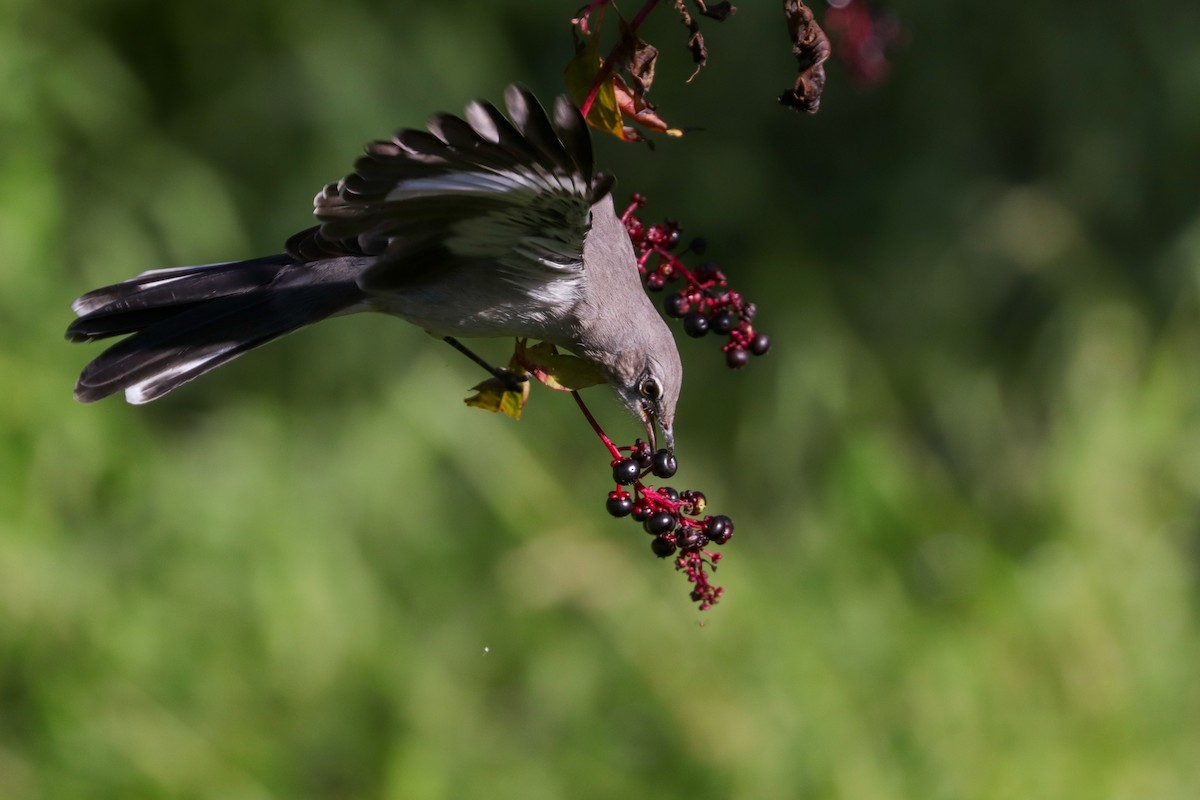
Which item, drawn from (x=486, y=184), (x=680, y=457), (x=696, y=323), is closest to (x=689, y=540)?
(x=696, y=323)

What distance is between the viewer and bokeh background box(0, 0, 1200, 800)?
383 centimetres

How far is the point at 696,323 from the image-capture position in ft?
6.54

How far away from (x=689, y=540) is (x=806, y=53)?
0.65 m

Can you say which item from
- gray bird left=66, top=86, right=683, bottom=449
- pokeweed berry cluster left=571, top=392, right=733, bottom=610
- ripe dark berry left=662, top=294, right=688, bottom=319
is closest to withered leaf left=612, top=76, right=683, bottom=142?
gray bird left=66, top=86, right=683, bottom=449

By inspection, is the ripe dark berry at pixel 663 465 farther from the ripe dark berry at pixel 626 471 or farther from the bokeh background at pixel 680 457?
the bokeh background at pixel 680 457

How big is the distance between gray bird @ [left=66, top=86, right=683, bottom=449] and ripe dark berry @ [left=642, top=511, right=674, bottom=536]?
338mm

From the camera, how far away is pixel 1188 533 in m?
4.72

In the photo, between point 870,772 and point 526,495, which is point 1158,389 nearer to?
point 870,772

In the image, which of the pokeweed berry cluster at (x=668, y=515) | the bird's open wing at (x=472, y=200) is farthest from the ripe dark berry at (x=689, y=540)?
the bird's open wing at (x=472, y=200)

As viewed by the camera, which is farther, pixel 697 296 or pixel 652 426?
pixel 652 426

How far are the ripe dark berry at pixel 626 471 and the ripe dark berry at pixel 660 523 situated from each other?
57 mm

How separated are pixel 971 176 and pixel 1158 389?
1.26 metres

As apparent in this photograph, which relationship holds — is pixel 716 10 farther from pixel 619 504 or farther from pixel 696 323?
pixel 619 504

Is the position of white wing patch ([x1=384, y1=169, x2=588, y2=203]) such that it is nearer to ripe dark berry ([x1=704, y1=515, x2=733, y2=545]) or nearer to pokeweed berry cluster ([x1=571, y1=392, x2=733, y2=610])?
pokeweed berry cluster ([x1=571, y1=392, x2=733, y2=610])
